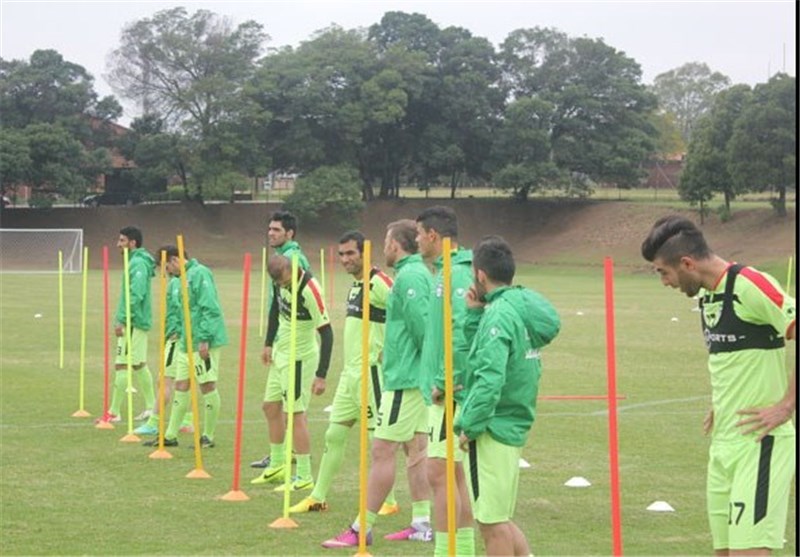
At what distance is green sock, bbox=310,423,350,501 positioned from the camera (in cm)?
1095

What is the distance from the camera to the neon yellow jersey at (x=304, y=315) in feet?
39.7

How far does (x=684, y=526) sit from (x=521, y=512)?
1.32 meters

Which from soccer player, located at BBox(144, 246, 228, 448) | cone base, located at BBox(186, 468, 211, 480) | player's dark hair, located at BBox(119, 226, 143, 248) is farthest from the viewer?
player's dark hair, located at BBox(119, 226, 143, 248)

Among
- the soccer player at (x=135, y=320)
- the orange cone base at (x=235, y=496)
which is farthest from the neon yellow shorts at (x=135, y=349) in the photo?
the orange cone base at (x=235, y=496)

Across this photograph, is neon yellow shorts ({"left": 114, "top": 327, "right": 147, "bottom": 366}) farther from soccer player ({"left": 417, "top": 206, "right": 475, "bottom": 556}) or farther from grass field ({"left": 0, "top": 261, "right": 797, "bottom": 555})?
soccer player ({"left": 417, "top": 206, "right": 475, "bottom": 556})

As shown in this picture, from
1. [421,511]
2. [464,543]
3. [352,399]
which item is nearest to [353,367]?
[352,399]

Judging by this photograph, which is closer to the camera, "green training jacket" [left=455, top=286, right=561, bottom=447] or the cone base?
"green training jacket" [left=455, top=286, right=561, bottom=447]

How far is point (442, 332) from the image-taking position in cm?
868

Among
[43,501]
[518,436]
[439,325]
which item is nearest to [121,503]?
[43,501]

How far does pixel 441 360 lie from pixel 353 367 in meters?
2.22

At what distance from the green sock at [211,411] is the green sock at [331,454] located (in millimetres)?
3843

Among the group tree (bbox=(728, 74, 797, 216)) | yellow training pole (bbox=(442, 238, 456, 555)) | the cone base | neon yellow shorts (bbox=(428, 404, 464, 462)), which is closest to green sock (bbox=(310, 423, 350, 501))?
the cone base

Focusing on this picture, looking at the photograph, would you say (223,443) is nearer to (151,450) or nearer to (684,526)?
(151,450)

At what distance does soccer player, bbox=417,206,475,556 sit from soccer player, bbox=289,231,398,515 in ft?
5.40
